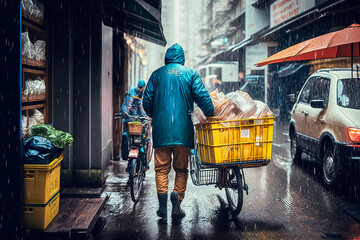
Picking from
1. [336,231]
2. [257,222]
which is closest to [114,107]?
[257,222]

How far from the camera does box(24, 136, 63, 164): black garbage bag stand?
432cm

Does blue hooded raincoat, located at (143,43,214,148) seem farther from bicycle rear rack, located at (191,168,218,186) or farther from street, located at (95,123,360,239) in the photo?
street, located at (95,123,360,239)

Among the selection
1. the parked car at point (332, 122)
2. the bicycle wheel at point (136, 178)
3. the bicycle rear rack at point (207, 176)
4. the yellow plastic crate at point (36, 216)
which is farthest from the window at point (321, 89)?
the yellow plastic crate at point (36, 216)

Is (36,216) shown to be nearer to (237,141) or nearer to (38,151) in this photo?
(38,151)

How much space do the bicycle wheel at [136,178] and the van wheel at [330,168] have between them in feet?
10.9

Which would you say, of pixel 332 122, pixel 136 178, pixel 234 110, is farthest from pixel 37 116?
pixel 332 122

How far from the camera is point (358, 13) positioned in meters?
13.5

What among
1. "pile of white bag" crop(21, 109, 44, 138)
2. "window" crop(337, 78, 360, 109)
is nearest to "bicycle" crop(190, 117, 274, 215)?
"pile of white bag" crop(21, 109, 44, 138)

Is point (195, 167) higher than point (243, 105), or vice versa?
point (243, 105)

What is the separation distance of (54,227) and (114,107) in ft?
21.3

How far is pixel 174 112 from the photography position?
5242 millimetres

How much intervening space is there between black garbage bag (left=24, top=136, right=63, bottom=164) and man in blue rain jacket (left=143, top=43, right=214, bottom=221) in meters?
1.43

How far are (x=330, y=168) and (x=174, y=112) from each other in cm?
353

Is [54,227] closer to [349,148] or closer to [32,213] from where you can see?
[32,213]
